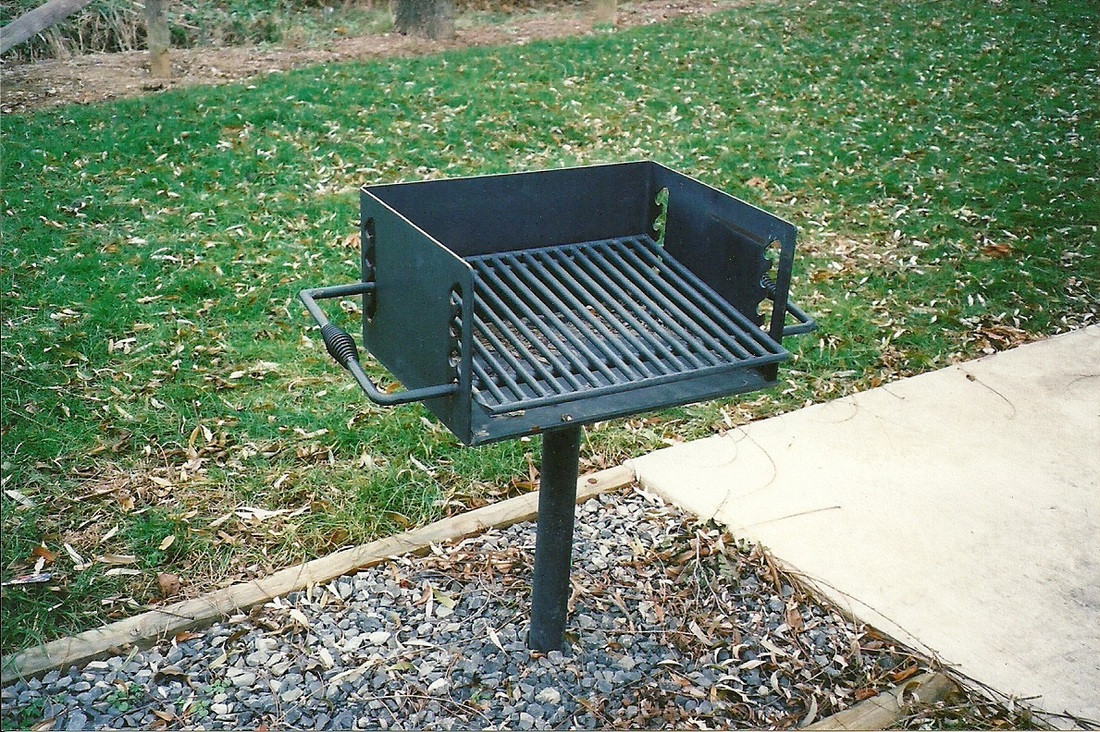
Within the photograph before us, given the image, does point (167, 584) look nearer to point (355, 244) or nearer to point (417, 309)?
point (417, 309)

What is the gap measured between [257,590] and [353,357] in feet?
2.99

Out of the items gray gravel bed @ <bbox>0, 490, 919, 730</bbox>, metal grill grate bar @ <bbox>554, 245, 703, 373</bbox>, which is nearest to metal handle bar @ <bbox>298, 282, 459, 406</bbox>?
metal grill grate bar @ <bbox>554, 245, 703, 373</bbox>

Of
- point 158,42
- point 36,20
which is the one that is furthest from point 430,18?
point 36,20

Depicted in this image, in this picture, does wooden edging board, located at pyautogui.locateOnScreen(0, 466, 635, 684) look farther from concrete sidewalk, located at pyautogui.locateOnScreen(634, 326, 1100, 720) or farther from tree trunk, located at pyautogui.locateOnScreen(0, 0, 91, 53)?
tree trunk, located at pyautogui.locateOnScreen(0, 0, 91, 53)

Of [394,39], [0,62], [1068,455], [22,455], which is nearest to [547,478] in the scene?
[22,455]

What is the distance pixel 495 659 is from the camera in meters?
2.48

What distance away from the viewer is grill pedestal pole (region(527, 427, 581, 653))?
7.43 feet

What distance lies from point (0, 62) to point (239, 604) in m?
6.44

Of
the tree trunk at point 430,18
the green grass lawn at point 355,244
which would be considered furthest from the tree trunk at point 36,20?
the tree trunk at point 430,18

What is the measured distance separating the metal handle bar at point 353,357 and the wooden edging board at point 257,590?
81 centimetres

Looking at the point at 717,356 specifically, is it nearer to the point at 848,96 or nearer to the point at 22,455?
the point at 22,455

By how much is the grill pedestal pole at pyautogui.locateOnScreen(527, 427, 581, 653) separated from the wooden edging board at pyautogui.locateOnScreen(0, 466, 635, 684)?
510mm

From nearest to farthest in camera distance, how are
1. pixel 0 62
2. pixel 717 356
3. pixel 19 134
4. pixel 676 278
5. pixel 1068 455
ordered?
pixel 717 356 → pixel 676 278 → pixel 1068 455 → pixel 19 134 → pixel 0 62

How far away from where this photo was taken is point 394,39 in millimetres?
9445
